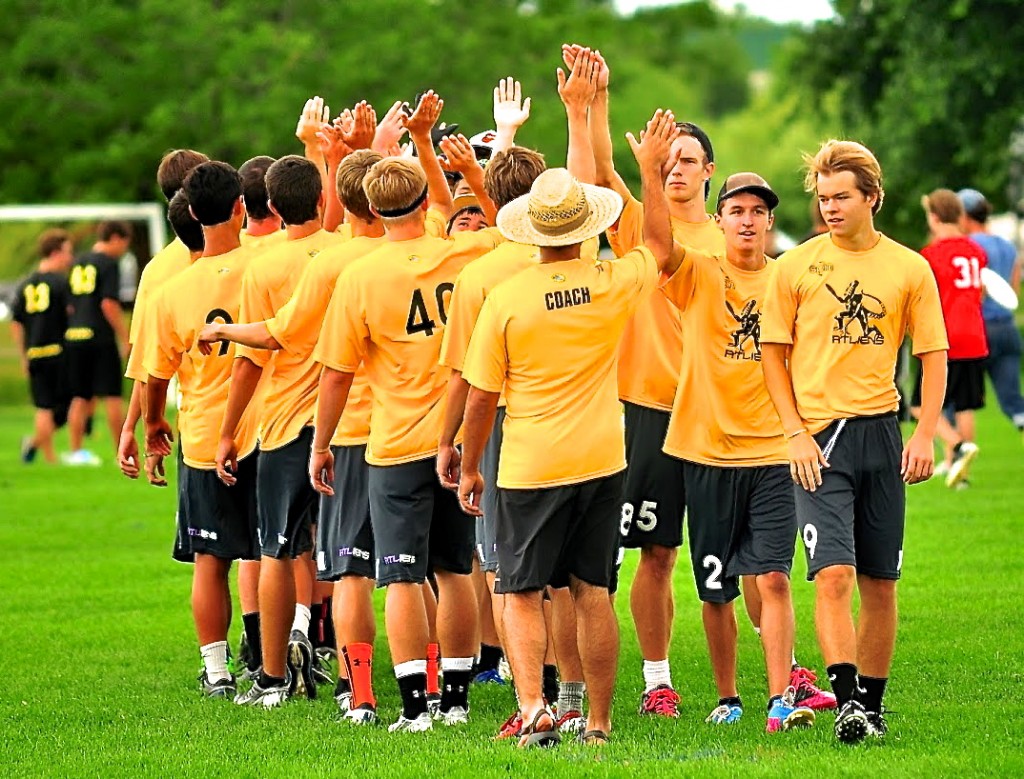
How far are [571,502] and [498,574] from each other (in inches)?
16.6

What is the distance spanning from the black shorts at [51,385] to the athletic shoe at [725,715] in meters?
14.7

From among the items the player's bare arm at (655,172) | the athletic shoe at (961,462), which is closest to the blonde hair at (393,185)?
the player's bare arm at (655,172)

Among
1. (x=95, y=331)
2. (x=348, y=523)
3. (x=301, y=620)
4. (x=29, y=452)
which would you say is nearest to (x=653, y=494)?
(x=348, y=523)

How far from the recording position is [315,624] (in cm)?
1020

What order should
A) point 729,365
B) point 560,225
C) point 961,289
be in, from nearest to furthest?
1. point 560,225
2. point 729,365
3. point 961,289

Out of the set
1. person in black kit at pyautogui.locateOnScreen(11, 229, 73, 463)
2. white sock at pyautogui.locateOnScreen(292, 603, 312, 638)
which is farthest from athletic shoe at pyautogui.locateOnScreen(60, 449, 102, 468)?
white sock at pyautogui.locateOnScreen(292, 603, 312, 638)

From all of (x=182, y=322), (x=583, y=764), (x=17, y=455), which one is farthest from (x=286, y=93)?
Result: (x=583, y=764)

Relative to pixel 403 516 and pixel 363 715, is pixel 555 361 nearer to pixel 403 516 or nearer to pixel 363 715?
pixel 403 516

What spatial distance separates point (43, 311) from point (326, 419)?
14685 mm

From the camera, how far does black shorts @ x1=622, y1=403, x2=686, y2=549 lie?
8.62 metres

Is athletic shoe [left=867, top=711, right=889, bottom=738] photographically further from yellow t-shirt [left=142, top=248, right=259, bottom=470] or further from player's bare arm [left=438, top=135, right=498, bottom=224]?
yellow t-shirt [left=142, top=248, right=259, bottom=470]

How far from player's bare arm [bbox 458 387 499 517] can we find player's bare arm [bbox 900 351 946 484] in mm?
1622

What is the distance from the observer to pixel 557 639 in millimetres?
7750

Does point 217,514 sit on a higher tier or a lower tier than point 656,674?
higher
